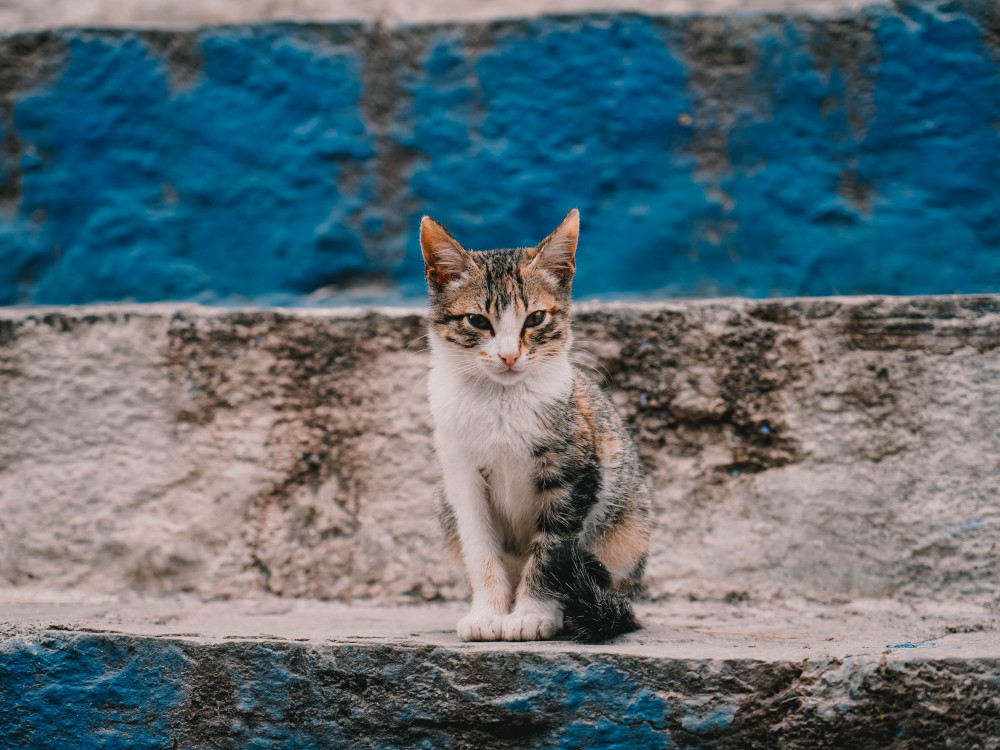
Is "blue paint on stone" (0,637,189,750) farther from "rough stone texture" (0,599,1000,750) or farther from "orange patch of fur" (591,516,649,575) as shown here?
"orange patch of fur" (591,516,649,575)

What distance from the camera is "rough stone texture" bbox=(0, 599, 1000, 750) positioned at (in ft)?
5.75

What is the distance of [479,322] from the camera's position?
2393 mm

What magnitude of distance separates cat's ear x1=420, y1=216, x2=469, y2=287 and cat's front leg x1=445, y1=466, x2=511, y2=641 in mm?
591

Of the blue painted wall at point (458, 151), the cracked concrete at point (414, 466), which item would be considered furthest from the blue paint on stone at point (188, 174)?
the cracked concrete at point (414, 466)

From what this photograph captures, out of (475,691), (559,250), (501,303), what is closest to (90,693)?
(475,691)

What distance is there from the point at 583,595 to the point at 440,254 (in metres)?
1.07

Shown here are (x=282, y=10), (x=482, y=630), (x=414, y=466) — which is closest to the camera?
(x=482, y=630)

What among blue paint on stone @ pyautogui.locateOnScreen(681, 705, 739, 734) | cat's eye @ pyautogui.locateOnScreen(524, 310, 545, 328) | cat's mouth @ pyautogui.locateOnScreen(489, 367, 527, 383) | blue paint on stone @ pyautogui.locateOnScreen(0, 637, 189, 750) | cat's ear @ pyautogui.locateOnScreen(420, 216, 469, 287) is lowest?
blue paint on stone @ pyautogui.locateOnScreen(0, 637, 189, 750)

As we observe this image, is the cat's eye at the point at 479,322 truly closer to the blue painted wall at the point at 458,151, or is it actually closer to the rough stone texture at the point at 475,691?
the rough stone texture at the point at 475,691

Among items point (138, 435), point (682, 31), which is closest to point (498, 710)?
point (138, 435)

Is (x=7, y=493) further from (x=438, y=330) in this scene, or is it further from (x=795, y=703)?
(x=795, y=703)

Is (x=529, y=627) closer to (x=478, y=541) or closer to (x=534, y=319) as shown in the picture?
(x=478, y=541)

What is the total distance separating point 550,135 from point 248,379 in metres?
1.54

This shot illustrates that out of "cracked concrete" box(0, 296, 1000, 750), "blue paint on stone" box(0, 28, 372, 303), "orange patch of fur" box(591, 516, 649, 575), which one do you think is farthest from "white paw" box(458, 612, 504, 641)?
"blue paint on stone" box(0, 28, 372, 303)
